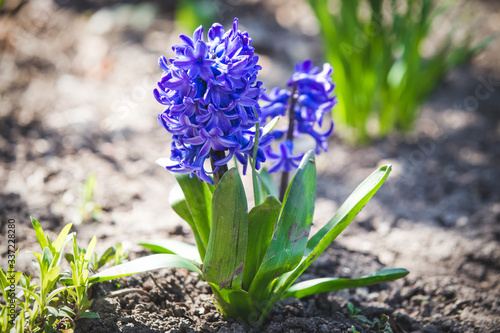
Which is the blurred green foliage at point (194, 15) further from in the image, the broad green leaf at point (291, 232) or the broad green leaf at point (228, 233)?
the broad green leaf at point (228, 233)

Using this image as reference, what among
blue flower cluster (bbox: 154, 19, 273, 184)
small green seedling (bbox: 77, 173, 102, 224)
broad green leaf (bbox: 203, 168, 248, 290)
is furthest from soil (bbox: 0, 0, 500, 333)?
blue flower cluster (bbox: 154, 19, 273, 184)

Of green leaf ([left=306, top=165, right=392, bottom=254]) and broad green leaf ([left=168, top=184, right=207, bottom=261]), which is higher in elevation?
green leaf ([left=306, top=165, right=392, bottom=254])

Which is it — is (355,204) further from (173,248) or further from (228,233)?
(173,248)

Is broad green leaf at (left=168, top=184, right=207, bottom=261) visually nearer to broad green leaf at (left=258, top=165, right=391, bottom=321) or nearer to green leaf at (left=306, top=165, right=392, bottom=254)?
broad green leaf at (left=258, top=165, right=391, bottom=321)

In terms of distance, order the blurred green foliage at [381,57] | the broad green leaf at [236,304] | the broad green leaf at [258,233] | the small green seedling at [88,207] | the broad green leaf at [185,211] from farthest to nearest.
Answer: the blurred green foliage at [381,57]
the small green seedling at [88,207]
the broad green leaf at [185,211]
the broad green leaf at [236,304]
the broad green leaf at [258,233]

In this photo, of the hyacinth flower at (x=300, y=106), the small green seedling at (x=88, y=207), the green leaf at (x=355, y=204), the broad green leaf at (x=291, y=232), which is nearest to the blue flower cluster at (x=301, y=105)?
the hyacinth flower at (x=300, y=106)

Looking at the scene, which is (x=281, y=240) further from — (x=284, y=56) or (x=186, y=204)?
(x=284, y=56)
